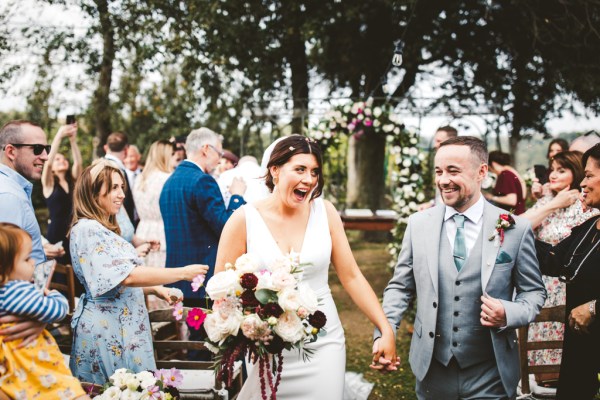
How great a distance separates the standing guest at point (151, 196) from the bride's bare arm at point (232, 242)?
335 cm

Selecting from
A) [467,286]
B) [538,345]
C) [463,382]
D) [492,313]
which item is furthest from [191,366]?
[538,345]

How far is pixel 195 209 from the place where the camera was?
480 cm

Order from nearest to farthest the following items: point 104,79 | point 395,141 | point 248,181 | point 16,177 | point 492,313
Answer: point 492,313 < point 16,177 < point 248,181 < point 395,141 < point 104,79

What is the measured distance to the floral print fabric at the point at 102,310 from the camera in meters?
3.11

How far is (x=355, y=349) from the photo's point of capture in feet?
21.9

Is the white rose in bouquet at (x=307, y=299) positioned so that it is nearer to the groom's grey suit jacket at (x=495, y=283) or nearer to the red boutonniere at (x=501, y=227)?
the groom's grey suit jacket at (x=495, y=283)

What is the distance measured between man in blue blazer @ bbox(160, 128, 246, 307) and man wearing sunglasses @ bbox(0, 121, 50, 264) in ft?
4.22

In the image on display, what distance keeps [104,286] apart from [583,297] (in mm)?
2817

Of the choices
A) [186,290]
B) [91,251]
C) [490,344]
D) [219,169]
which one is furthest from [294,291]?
[219,169]

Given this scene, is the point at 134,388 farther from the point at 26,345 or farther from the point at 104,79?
the point at 104,79

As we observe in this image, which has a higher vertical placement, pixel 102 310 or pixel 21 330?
pixel 21 330

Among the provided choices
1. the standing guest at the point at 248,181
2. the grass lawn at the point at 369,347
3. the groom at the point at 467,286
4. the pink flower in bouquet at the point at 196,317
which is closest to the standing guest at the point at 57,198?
the standing guest at the point at 248,181

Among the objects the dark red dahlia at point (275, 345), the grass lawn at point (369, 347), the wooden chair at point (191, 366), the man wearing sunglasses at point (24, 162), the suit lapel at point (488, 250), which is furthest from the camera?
the grass lawn at point (369, 347)

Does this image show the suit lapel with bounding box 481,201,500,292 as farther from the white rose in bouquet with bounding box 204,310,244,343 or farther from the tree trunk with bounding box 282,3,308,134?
the tree trunk with bounding box 282,3,308,134
